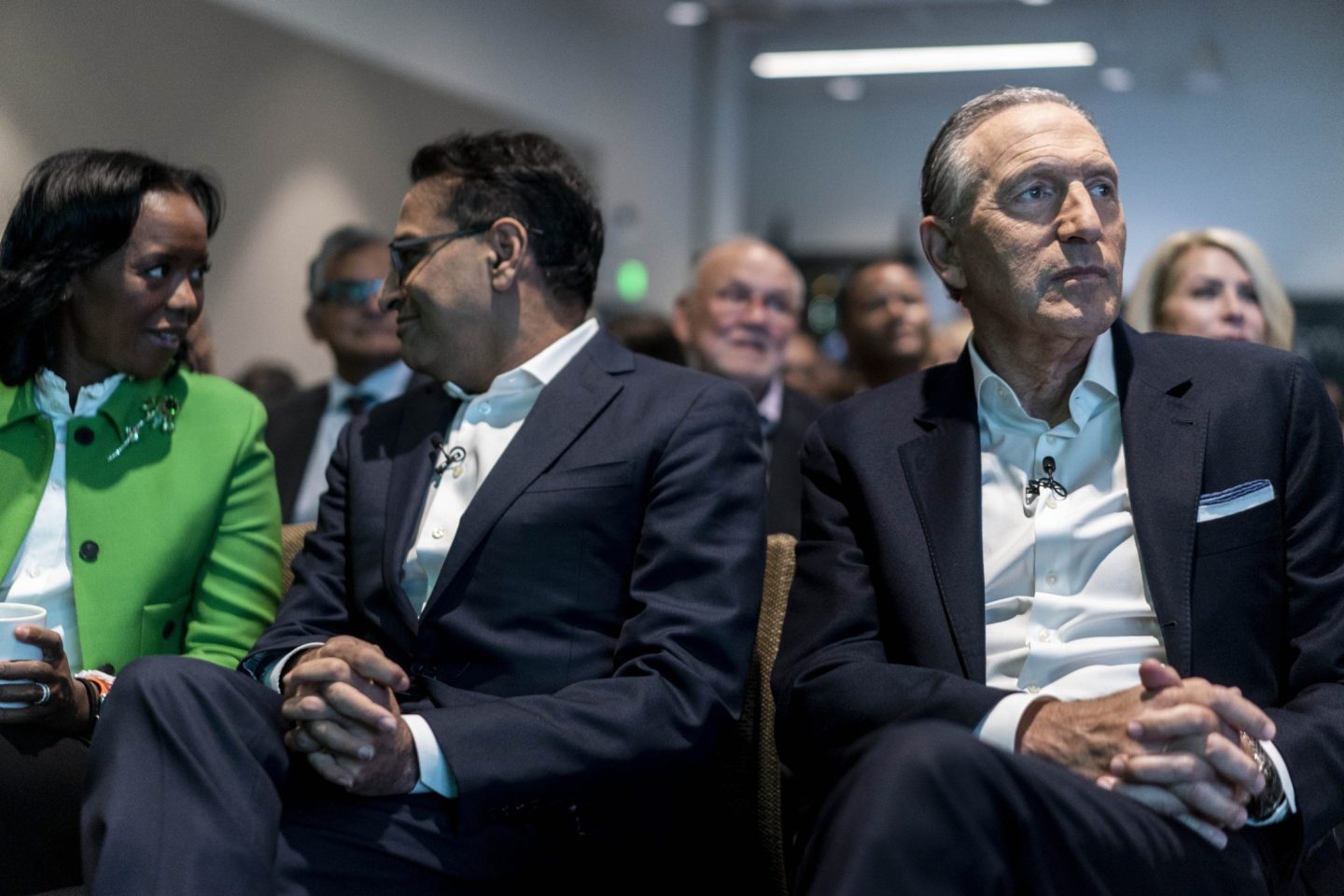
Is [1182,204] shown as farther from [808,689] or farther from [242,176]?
[808,689]

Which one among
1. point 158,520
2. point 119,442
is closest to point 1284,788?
point 158,520

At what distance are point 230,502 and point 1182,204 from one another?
28.2 feet

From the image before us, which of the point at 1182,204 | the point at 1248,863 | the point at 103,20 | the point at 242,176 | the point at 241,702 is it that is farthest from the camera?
the point at 1182,204

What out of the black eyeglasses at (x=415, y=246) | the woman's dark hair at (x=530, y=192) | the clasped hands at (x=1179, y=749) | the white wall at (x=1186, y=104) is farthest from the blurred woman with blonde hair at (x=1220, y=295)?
the white wall at (x=1186, y=104)

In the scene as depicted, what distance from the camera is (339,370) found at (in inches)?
181

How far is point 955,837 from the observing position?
152cm

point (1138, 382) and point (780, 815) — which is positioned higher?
point (1138, 382)

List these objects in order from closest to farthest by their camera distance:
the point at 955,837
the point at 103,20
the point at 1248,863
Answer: the point at 955,837, the point at 1248,863, the point at 103,20

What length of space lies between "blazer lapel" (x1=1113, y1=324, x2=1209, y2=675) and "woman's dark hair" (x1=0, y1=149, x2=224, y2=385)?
5.67 feet

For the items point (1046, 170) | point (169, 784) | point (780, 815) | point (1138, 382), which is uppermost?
point (1046, 170)

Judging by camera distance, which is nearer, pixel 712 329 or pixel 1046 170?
pixel 1046 170

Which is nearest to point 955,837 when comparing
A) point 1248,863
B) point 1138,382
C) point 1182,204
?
point 1248,863

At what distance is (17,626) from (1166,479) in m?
1.67

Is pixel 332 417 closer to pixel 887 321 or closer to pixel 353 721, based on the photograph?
pixel 887 321
